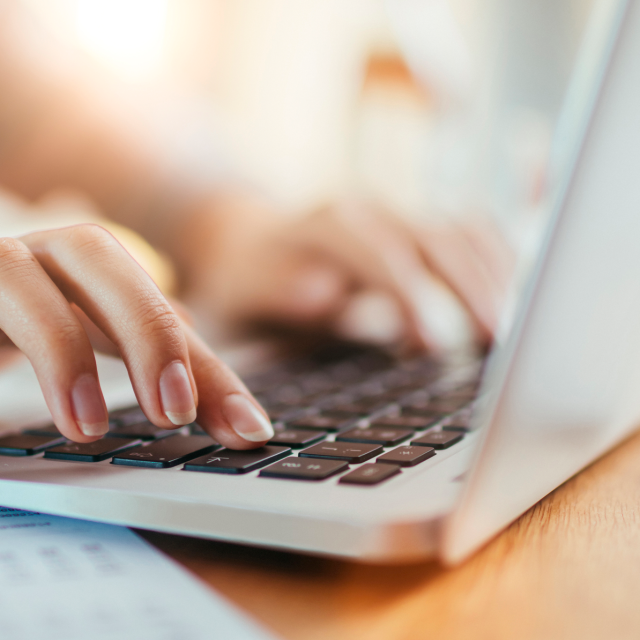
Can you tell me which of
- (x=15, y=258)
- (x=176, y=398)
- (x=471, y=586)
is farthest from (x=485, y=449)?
(x=15, y=258)

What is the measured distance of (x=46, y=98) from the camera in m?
1.12

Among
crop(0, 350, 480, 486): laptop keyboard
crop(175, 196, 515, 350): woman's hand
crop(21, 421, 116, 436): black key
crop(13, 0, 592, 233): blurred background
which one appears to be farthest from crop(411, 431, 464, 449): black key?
crop(13, 0, 592, 233): blurred background

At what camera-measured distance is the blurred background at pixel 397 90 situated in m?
2.02

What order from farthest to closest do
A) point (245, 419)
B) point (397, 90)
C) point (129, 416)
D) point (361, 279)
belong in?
point (397, 90) → point (361, 279) → point (129, 416) → point (245, 419)

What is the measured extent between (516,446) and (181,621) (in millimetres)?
129

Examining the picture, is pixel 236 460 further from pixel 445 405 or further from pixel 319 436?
pixel 445 405

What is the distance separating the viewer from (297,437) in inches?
12.6

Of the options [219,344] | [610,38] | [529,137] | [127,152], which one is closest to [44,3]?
[127,152]

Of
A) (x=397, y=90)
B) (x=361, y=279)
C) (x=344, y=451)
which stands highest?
(x=397, y=90)

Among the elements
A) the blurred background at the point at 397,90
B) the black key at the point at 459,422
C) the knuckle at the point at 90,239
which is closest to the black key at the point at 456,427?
the black key at the point at 459,422

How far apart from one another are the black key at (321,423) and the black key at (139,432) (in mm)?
79

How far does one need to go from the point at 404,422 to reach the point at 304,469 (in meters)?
0.12

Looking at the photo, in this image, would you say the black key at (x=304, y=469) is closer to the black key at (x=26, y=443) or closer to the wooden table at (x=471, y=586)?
the wooden table at (x=471, y=586)

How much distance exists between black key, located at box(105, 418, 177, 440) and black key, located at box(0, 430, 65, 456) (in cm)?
3
